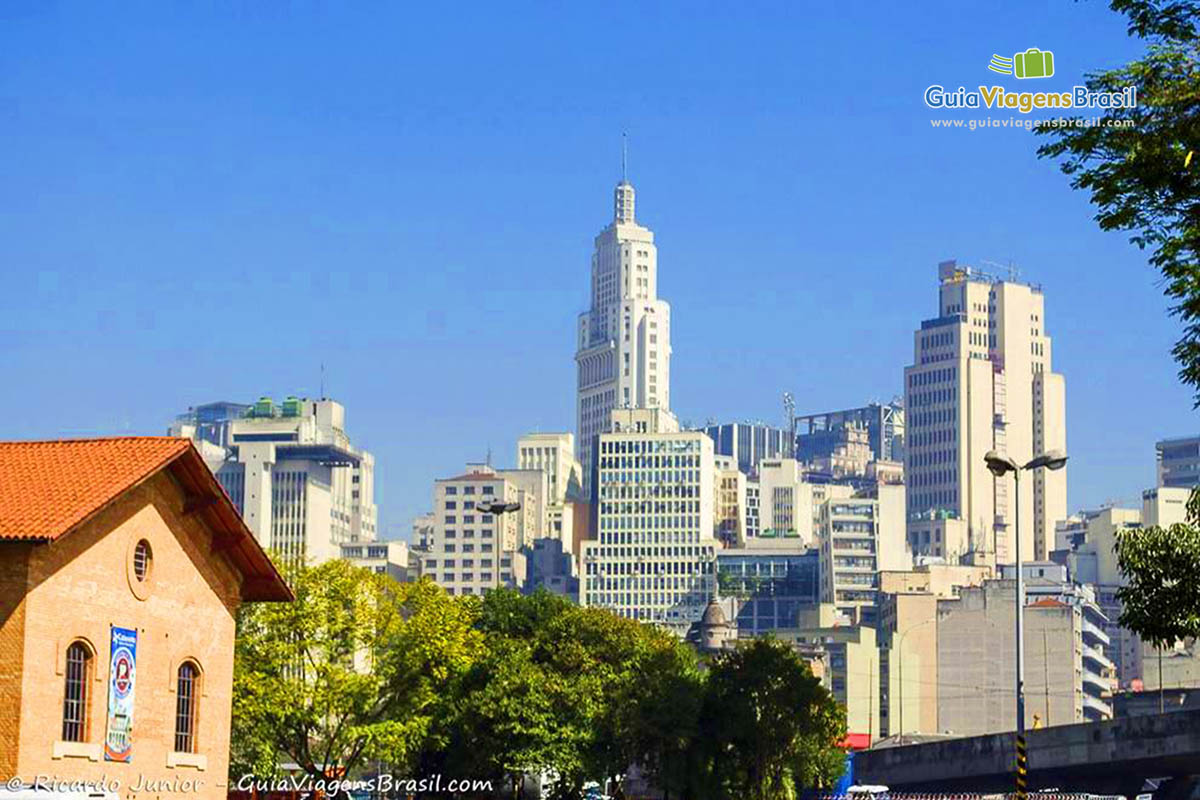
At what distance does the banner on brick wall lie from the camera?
1929 inches

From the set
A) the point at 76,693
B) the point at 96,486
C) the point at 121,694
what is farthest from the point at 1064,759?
the point at 96,486

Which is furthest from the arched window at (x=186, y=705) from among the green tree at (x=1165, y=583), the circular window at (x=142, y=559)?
the green tree at (x=1165, y=583)

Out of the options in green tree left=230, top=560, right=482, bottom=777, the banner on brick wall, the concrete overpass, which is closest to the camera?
the banner on brick wall

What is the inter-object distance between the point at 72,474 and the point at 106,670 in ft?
15.1

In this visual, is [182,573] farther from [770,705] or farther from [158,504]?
[770,705]

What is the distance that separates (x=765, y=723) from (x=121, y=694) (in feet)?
136

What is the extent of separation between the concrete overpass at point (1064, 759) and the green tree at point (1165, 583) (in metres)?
79.3

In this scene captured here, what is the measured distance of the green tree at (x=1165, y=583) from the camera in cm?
3297

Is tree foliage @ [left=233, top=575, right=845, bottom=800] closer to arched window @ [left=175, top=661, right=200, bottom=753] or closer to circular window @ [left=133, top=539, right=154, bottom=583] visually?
arched window @ [left=175, top=661, right=200, bottom=753]

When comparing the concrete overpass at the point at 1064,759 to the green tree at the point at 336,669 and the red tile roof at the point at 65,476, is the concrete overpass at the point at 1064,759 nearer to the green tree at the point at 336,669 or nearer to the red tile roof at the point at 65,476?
the green tree at the point at 336,669

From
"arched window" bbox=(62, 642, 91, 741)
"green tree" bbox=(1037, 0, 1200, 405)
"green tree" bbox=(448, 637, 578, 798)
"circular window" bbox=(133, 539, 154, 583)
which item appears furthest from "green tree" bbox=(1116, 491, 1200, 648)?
"green tree" bbox=(448, 637, 578, 798)

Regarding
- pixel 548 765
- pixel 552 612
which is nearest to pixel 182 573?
pixel 548 765

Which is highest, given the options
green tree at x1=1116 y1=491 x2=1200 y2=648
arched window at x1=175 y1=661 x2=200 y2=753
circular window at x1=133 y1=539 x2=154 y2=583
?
circular window at x1=133 y1=539 x2=154 y2=583

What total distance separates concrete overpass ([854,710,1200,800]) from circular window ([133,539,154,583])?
236 ft
